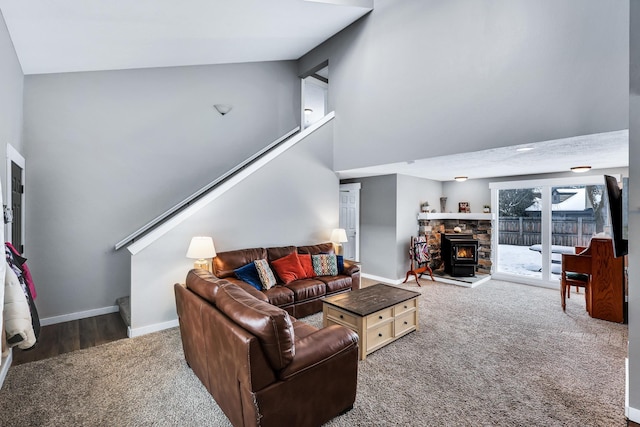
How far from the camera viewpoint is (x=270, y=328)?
1.68 metres

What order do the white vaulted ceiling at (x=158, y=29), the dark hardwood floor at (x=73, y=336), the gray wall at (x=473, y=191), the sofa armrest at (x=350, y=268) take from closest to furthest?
the white vaulted ceiling at (x=158, y=29) < the dark hardwood floor at (x=73, y=336) < the sofa armrest at (x=350, y=268) < the gray wall at (x=473, y=191)

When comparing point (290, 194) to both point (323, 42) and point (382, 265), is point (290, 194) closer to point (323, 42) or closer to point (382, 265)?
point (382, 265)

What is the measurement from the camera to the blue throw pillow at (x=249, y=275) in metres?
3.85

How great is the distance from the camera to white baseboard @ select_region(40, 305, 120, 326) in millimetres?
3861

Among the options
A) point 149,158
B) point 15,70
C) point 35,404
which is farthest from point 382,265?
point 15,70

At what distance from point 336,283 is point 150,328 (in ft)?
7.91

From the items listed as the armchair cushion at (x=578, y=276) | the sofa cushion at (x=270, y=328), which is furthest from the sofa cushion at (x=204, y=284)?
the armchair cushion at (x=578, y=276)

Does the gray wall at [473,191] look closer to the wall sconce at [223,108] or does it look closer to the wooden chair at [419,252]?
the wooden chair at [419,252]

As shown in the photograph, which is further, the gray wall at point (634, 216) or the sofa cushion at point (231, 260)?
the sofa cushion at point (231, 260)

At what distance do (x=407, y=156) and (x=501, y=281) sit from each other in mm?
3713

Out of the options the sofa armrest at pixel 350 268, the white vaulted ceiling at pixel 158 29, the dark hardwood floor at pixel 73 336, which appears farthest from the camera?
the sofa armrest at pixel 350 268

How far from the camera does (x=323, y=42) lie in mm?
5918

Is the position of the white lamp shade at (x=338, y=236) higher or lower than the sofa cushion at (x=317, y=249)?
higher

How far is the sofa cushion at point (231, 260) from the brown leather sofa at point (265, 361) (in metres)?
1.58
